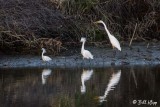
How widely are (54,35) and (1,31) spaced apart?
2093mm

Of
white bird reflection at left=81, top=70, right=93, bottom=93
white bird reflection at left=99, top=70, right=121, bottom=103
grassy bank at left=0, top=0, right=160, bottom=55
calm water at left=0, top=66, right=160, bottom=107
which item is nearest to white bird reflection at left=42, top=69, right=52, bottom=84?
calm water at left=0, top=66, right=160, bottom=107

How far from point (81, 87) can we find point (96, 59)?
4.30m

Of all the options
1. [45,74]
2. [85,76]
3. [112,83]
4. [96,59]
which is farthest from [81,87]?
[96,59]

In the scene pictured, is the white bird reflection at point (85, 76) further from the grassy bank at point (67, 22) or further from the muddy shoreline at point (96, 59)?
the grassy bank at point (67, 22)

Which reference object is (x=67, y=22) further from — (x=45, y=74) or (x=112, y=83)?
(x=112, y=83)

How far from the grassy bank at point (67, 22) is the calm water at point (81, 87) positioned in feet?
6.40

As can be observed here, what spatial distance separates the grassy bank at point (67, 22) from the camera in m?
17.1

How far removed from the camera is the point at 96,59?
1683cm

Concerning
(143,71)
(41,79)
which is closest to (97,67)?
(143,71)

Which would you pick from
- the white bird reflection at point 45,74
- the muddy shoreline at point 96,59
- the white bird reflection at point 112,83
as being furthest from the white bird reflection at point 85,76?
the muddy shoreline at point 96,59

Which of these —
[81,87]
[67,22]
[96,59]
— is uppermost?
[67,22]

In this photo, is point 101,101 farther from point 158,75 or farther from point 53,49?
point 53,49

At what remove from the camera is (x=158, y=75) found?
1423 cm

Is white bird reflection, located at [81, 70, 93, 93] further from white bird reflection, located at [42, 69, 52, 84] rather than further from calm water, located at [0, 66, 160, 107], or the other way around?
white bird reflection, located at [42, 69, 52, 84]
